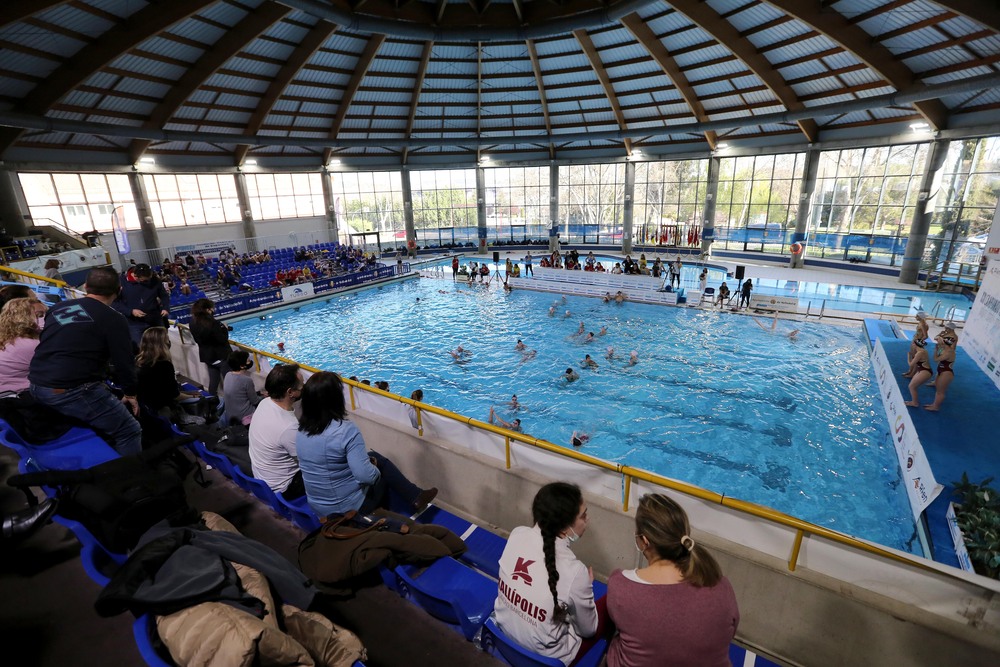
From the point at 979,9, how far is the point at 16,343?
21.3m

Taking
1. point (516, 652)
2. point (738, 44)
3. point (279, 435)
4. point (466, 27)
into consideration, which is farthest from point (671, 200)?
point (516, 652)

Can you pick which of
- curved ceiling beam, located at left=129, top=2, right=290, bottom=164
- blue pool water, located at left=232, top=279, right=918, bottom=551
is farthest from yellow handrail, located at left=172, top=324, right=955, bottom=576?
curved ceiling beam, located at left=129, top=2, right=290, bottom=164

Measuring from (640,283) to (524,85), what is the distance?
49.1ft

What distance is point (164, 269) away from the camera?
23469 millimetres

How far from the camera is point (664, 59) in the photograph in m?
22.2

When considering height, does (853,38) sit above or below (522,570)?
above

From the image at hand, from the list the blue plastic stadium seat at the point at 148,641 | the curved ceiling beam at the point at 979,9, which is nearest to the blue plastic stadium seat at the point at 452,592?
the blue plastic stadium seat at the point at 148,641

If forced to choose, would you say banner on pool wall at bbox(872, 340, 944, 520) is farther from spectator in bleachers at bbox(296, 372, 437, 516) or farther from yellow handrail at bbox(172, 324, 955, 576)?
spectator in bleachers at bbox(296, 372, 437, 516)

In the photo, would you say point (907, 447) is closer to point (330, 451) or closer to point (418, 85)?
point (330, 451)

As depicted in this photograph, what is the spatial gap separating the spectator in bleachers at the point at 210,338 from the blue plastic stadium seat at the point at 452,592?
203 inches

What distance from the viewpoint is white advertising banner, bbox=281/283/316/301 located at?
888 inches

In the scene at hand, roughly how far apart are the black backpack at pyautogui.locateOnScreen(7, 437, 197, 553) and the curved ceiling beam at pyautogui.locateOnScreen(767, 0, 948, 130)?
20320 mm

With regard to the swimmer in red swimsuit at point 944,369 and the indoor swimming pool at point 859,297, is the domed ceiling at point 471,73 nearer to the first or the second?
the indoor swimming pool at point 859,297

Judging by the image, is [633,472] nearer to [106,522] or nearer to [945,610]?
[945,610]
